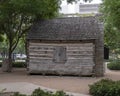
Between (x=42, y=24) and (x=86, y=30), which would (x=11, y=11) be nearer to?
(x=42, y=24)

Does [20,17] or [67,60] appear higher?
[20,17]

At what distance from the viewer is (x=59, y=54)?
3128 cm

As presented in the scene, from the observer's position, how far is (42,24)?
33344 millimetres

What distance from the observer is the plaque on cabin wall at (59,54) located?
3121cm

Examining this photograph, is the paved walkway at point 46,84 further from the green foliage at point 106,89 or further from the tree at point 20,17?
the tree at point 20,17

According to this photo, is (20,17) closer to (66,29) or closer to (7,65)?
(7,65)

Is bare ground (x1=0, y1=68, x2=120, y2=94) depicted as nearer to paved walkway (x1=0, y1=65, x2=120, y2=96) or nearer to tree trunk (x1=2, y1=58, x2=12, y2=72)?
paved walkway (x1=0, y1=65, x2=120, y2=96)

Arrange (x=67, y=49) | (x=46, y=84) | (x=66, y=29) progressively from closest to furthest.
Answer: (x=46, y=84)
(x=67, y=49)
(x=66, y=29)

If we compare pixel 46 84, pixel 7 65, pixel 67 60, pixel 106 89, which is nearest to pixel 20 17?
pixel 7 65

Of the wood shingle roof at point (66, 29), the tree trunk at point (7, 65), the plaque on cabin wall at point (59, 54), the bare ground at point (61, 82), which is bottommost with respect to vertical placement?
the bare ground at point (61, 82)

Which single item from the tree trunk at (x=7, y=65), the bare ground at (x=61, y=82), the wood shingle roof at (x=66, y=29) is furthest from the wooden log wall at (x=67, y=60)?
the tree trunk at (x=7, y=65)

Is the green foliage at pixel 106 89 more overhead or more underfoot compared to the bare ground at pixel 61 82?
more overhead

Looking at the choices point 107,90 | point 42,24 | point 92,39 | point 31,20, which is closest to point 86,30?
point 92,39

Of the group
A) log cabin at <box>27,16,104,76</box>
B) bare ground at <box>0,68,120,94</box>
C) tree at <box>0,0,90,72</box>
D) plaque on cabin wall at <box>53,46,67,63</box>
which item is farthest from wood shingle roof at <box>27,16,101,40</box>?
bare ground at <box>0,68,120,94</box>
